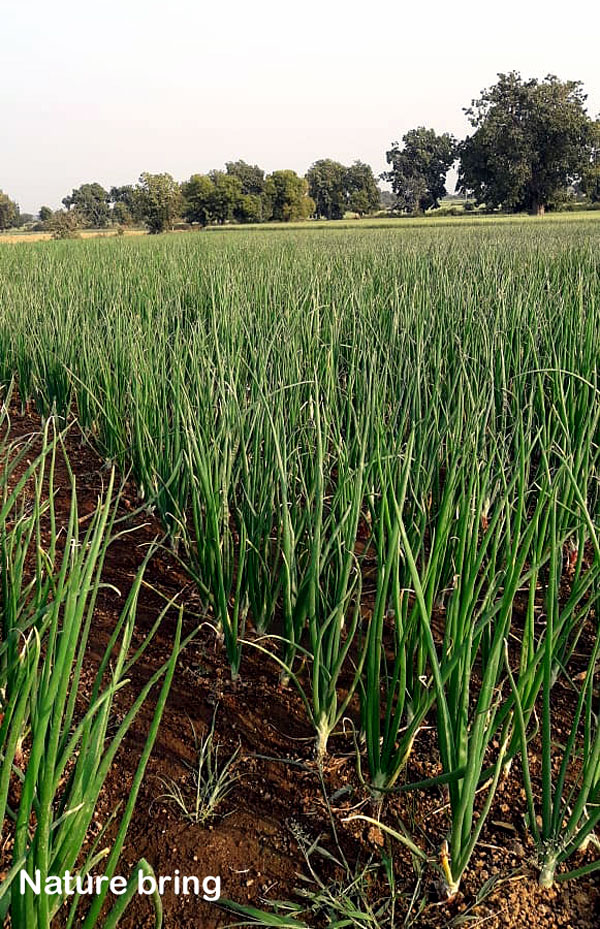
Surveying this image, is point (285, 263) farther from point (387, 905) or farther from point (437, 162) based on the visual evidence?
point (437, 162)

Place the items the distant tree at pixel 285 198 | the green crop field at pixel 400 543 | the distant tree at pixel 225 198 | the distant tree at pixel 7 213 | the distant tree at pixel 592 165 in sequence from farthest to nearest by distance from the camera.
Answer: the distant tree at pixel 7 213 → the distant tree at pixel 285 198 → the distant tree at pixel 225 198 → the distant tree at pixel 592 165 → the green crop field at pixel 400 543

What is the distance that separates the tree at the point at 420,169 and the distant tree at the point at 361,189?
5.88 meters

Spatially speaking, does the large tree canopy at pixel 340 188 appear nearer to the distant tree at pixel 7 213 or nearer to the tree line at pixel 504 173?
the tree line at pixel 504 173

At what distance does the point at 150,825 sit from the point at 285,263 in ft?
20.4

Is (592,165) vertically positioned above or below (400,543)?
above

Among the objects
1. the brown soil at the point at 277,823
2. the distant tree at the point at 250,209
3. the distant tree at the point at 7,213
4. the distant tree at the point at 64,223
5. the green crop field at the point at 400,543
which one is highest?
the distant tree at the point at 7,213

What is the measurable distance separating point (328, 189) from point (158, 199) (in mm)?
30444

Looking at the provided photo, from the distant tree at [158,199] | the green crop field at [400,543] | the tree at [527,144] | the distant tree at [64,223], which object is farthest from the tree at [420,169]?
the green crop field at [400,543]

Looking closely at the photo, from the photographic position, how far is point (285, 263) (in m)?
6.77

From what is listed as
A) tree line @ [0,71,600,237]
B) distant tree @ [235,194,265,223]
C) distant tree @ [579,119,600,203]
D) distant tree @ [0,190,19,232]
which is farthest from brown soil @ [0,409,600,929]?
distant tree @ [0,190,19,232]

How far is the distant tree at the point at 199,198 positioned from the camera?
49.7 meters

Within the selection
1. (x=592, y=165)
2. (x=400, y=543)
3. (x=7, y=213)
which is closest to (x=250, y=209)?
(x=592, y=165)

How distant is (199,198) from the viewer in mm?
49812

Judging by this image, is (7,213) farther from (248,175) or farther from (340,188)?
(340,188)
